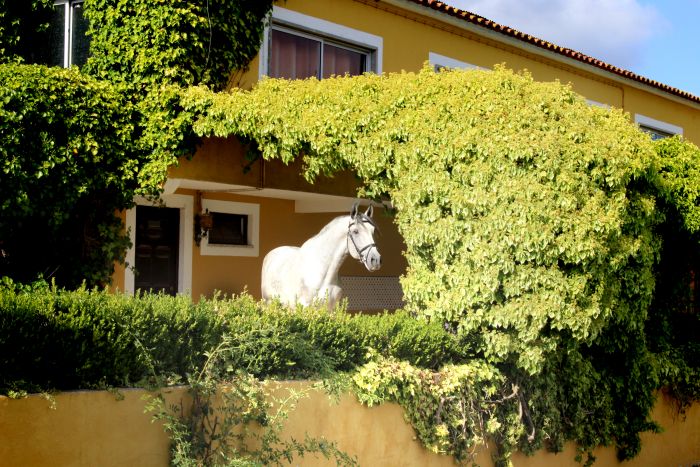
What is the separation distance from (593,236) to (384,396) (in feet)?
9.43

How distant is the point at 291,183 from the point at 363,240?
239 centimetres

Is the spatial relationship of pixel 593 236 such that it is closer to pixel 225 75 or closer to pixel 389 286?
pixel 225 75

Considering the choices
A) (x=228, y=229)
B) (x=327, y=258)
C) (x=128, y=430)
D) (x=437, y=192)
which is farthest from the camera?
(x=228, y=229)

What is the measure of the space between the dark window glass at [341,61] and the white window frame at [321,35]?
76mm

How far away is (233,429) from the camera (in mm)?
8008

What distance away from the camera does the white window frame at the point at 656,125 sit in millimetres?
21344

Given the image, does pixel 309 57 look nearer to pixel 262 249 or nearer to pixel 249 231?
pixel 249 231

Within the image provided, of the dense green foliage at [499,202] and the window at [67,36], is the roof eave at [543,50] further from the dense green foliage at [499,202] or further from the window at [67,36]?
the window at [67,36]

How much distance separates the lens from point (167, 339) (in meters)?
7.87

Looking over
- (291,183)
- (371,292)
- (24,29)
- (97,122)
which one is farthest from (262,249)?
(24,29)

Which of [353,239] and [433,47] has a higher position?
[433,47]

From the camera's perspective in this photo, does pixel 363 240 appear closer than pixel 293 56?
Yes

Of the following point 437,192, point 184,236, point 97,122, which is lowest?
point 184,236

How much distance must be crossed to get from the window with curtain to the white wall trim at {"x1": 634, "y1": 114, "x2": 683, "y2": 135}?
8.70 m
